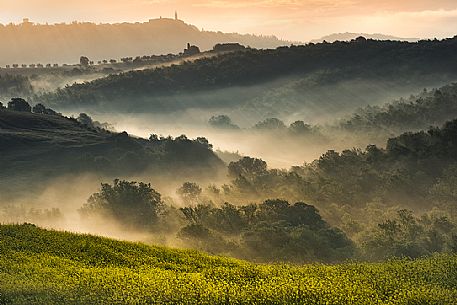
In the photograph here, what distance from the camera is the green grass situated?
3105 cm

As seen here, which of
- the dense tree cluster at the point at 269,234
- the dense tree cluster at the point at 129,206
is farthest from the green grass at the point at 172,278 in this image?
the dense tree cluster at the point at 129,206

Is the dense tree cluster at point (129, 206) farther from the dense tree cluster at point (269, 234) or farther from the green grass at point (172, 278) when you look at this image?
the green grass at point (172, 278)

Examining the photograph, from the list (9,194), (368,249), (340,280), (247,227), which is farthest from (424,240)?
(9,194)

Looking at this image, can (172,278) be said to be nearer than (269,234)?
Yes

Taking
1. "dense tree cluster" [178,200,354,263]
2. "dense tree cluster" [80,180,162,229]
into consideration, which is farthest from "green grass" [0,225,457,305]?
"dense tree cluster" [80,180,162,229]

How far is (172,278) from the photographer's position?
117 feet

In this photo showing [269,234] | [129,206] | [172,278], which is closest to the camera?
[172,278]

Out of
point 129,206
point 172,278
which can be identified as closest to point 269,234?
point 129,206

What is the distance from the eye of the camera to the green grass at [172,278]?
31047 millimetres

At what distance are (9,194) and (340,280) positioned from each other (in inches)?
5842

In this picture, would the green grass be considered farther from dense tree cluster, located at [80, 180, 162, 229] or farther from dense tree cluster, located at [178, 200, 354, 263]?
dense tree cluster, located at [80, 180, 162, 229]

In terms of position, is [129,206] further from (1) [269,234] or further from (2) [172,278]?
(2) [172,278]

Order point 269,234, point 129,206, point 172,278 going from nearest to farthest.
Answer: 1. point 172,278
2. point 269,234
3. point 129,206

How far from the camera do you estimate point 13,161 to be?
196 meters
